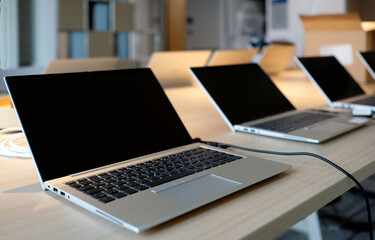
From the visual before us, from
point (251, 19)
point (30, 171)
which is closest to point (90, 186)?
point (30, 171)

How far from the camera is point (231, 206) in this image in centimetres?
60

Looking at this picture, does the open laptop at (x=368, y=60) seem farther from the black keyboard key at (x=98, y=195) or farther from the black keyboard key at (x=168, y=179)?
the black keyboard key at (x=98, y=195)

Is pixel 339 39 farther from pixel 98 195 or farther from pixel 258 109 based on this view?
pixel 98 195

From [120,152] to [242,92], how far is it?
0.53 meters

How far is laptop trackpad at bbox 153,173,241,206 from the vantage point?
1.96 ft

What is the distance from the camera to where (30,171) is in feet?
2.56

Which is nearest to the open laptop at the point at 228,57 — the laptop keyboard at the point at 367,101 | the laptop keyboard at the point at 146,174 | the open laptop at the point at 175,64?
the open laptop at the point at 175,64

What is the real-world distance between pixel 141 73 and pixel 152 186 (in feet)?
1.13

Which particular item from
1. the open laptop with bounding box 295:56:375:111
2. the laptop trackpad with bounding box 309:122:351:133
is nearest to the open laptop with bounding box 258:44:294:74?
the open laptop with bounding box 295:56:375:111

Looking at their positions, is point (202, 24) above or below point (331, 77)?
above

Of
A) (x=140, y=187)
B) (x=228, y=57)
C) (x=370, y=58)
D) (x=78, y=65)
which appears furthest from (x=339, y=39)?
(x=140, y=187)

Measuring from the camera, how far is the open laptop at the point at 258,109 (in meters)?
1.04

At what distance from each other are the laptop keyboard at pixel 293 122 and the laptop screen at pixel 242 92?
0.05m

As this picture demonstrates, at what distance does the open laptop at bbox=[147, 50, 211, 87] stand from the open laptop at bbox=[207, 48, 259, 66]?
0.04 metres
